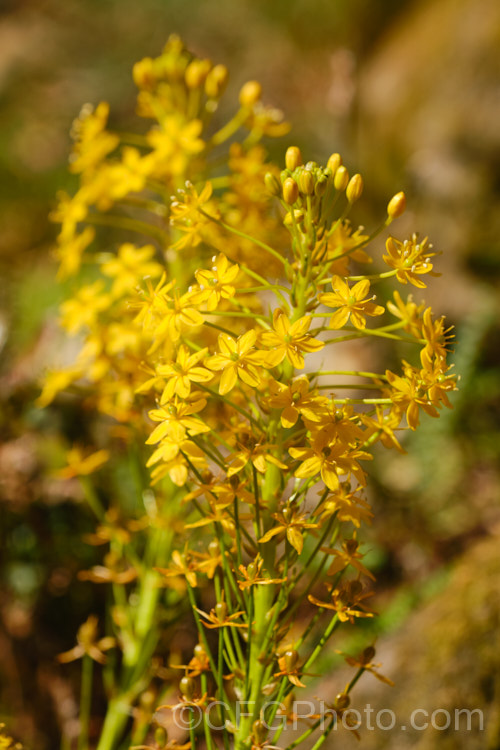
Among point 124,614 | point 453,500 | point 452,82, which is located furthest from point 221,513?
point 452,82

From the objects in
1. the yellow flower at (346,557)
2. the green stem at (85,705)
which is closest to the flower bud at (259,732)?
the yellow flower at (346,557)

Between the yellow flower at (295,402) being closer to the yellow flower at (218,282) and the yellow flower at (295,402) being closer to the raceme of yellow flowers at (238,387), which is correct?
the raceme of yellow flowers at (238,387)

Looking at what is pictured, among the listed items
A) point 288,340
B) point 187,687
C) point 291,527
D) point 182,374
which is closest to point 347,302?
point 288,340

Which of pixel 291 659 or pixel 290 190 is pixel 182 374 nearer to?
pixel 290 190

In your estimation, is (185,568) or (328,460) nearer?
(328,460)

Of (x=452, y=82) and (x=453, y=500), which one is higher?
(x=452, y=82)

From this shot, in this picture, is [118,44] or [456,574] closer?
[456,574]

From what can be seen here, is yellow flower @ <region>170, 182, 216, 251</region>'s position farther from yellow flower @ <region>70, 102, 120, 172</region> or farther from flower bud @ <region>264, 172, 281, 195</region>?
yellow flower @ <region>70, 102, 120, 172</region>

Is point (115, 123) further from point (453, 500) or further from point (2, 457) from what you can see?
point (453, 500)

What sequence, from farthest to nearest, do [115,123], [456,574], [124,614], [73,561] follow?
[115,123]
[73,561]
[456,574]
[124,614]
